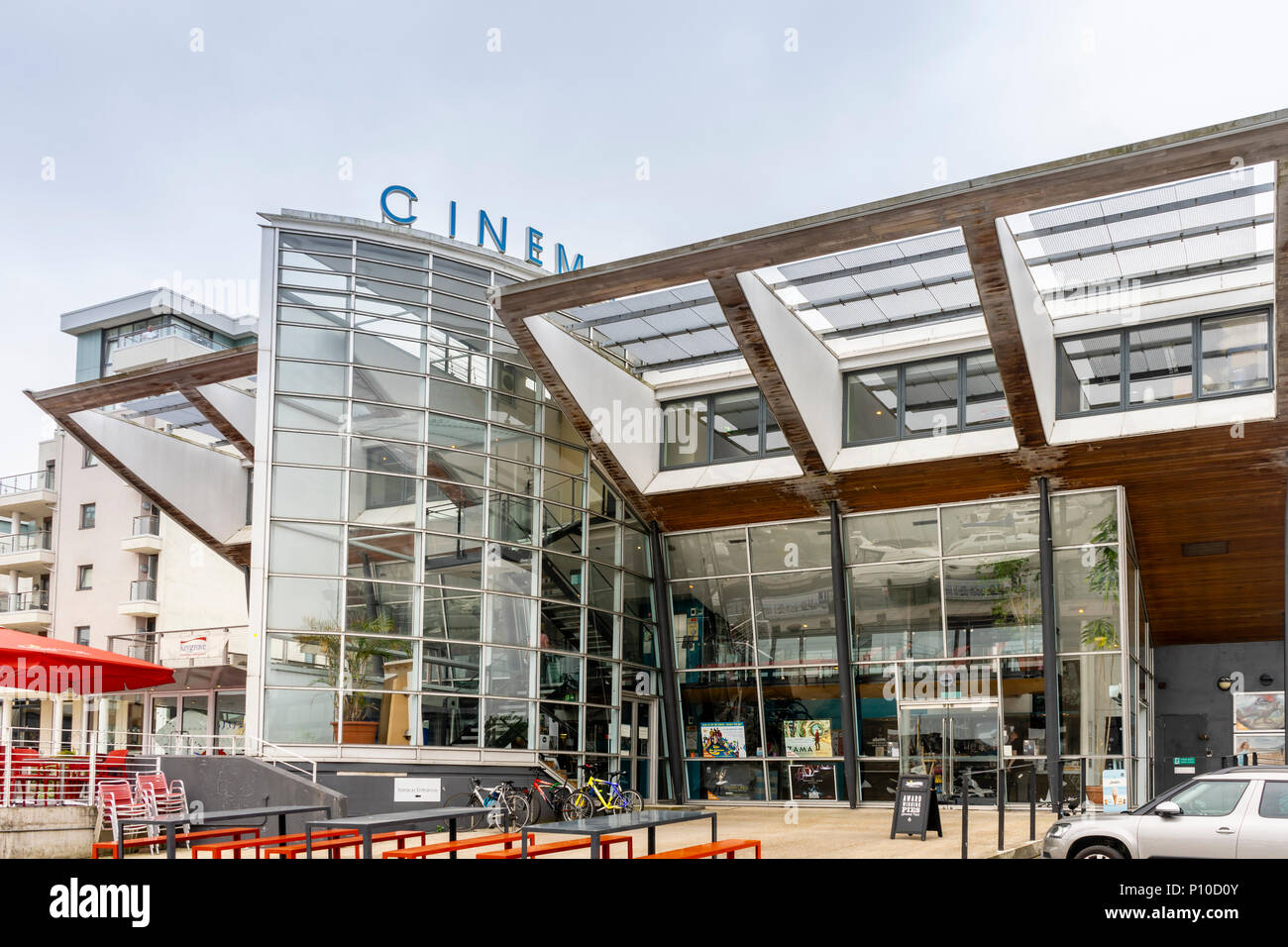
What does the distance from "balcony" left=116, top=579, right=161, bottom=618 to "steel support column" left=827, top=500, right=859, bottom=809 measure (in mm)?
28228

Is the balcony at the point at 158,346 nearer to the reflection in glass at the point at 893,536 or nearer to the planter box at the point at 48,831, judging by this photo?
the reflection in glass at the point at 893,536

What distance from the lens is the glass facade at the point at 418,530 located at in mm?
19328

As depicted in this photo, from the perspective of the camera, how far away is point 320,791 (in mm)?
16641

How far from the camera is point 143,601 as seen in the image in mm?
41000

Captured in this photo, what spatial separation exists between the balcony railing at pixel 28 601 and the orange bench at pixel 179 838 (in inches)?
1276

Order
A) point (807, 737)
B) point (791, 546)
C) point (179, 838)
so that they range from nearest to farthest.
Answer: point (179, 838), point (807, 737), point (791, 546)

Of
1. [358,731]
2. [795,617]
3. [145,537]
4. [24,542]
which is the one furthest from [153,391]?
[24,542]

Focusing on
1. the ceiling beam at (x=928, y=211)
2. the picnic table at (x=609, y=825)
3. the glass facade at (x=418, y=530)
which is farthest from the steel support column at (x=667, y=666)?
the picnic table at (x=609, y=825)

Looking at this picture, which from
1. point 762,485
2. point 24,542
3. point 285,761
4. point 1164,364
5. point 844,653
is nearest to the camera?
point 285,761

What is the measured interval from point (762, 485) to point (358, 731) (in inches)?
335

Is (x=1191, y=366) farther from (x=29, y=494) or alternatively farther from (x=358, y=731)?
Result: (x=29, y=494)

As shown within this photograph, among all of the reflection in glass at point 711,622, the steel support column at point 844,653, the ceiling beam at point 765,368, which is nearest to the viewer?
the ceiling beam at point 765,368

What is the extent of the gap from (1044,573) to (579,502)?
8.82 meters
